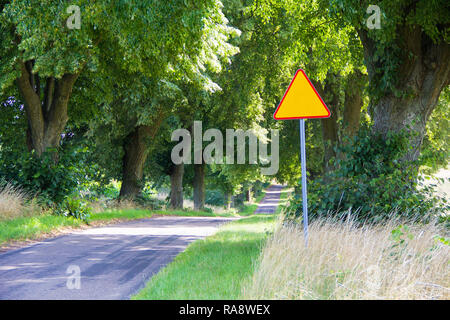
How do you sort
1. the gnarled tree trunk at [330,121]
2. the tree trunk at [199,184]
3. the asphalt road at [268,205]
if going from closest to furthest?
1. the gnarled tree trunk at [330,121]
2. the tree trunk at [199,184]
3. the asphalt road at [268,205]

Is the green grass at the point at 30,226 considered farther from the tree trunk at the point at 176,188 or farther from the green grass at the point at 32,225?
the tree trunk at the point at 176,188

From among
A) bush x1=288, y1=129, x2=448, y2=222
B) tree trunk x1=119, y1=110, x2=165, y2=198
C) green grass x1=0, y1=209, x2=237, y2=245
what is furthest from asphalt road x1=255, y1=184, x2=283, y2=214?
bush x1=288, y1=129, x2=448, y2=222

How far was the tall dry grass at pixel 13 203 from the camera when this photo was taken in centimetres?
1246

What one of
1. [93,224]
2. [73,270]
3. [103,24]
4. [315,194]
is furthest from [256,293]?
[93,224]

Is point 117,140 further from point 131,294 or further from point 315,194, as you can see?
point 131,294

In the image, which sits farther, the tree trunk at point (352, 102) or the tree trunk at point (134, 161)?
the tree trunk at point (134, 161)

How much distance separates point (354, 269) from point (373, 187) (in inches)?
152

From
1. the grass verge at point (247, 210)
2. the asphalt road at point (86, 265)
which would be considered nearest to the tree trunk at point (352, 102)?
the asphalt road at point (86, 265)

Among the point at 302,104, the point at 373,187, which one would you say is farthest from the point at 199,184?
the point at 302,104

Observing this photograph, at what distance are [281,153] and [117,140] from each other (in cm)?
1039

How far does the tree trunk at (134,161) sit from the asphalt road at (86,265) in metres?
11.5

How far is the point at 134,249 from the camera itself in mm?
10141

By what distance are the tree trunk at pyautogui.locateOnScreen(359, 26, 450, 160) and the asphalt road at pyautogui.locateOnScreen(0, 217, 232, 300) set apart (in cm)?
585

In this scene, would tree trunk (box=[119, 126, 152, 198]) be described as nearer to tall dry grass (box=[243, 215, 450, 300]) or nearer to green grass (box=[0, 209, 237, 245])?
green grass (box=[0, 209, 237, 245])
